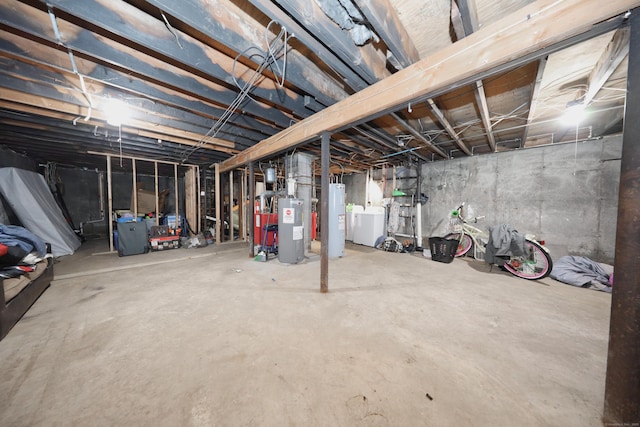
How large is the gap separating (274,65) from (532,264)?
14.9 feet

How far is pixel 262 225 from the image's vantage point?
434cm

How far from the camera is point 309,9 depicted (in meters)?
1.34

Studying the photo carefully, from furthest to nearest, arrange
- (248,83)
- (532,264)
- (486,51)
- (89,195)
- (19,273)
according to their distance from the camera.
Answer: (89,195), (532,264), (248,83), (19,273), (486,51)

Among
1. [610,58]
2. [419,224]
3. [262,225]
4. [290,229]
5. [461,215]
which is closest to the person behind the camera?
[610,58]

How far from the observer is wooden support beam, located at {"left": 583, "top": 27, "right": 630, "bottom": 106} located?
5.08ft

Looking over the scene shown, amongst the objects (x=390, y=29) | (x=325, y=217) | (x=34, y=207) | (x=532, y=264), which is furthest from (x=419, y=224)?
(x=34, y=207)

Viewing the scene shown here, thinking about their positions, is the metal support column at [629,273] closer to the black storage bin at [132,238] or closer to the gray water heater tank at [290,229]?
the gray water heater tank at [290,229]

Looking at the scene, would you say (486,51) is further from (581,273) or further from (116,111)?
(116,111)

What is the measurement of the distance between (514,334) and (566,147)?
3.96 meters

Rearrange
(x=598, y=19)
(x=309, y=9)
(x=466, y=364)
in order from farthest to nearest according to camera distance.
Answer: (x=466, y=364) < (x=309, y=9) < (x=598, y=19)

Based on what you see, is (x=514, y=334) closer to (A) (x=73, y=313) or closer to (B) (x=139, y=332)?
(B) (x=139, y=332)

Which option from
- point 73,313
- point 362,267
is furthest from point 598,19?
point 73,313

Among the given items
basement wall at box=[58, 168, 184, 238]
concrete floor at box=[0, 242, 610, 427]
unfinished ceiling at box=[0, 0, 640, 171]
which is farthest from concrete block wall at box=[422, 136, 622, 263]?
basement wall at box=[58, 168, 184, 238]

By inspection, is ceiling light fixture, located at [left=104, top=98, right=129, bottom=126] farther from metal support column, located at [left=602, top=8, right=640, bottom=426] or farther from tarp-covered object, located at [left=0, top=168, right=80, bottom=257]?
metal support column, located at [left=602, top=8, right=640, bottom=426]
